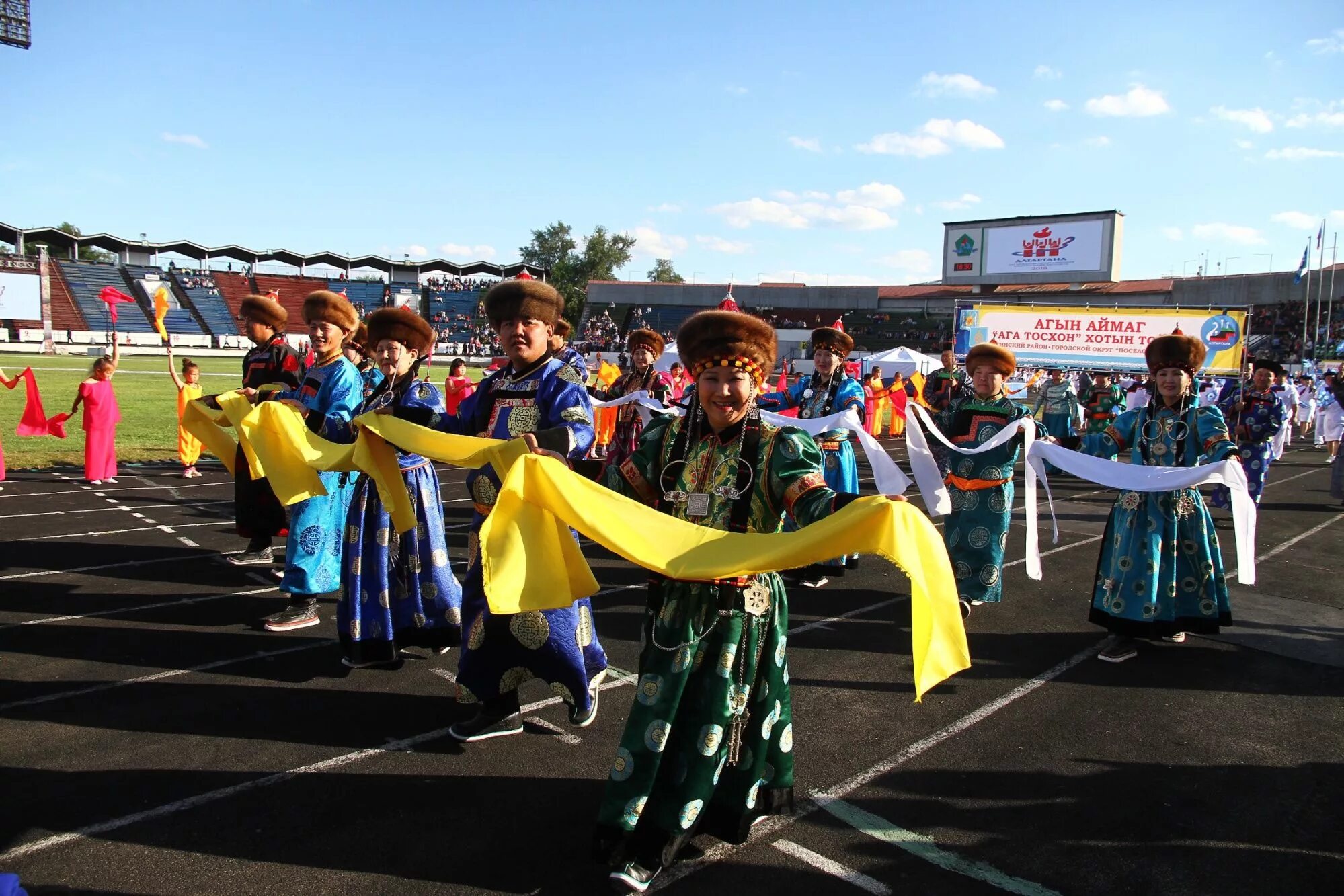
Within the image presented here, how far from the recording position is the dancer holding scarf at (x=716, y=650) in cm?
289

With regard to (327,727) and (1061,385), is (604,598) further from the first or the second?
(1061,385)

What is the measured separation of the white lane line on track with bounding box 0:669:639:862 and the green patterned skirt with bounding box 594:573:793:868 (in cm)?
156

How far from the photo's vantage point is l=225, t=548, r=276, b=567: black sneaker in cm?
742

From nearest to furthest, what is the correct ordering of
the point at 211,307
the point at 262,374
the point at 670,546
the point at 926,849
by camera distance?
the point at 670,546 → the point at 926,849 → the point at 262,374 → the point at 211,307

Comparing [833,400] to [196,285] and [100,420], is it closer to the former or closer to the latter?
[100,420]

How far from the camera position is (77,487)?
1092cm

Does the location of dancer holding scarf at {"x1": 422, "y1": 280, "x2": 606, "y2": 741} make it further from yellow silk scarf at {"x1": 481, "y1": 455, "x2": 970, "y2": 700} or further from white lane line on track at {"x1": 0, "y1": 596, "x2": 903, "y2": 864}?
yellow silk scarf at {"x1": 481, "y1": 455, "x2": 970, "y2": 700}

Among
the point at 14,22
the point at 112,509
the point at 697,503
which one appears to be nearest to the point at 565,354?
the point at 697,503

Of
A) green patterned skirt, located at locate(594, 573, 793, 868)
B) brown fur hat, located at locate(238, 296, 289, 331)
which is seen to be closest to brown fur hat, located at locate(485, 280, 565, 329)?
green patterned skirt, located at locate(594, 573, 793, 868)

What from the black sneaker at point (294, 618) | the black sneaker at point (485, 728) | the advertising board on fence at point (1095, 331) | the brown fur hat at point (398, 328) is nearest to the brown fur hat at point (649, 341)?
the brown fur hat at point (398, 328)

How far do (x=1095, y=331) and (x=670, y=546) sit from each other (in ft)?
77.9

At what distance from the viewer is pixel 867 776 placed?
3.91 metres

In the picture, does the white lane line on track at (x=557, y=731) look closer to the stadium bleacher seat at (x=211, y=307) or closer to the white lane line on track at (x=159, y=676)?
the white lane line on track at (x=159, y=676)

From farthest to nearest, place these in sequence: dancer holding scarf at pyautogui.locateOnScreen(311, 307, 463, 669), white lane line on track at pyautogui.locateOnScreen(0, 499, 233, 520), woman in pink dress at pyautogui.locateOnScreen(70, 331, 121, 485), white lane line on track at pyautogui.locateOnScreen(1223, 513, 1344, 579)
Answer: woman in pink dress at pyautogui.locateOnScreen(70, 331, 121, 485)
white lane line on track at pyautogui.locateOnScreen(0, 499, 233, 520)
white lane line on track at pyautogui.locateOnScreen(1223, 513, 1344, 579)
dancer holding scarf at pyautogui.locateOnScreen(311, 307, 463, 669)
